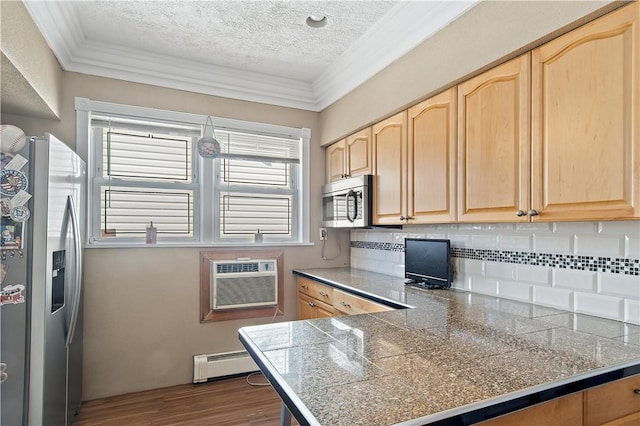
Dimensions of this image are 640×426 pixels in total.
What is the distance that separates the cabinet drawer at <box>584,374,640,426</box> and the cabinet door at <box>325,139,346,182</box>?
93.6 inches

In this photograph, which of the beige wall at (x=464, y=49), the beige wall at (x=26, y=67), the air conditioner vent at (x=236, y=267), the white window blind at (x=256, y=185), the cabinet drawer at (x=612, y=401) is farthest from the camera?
the white window blind at (x=256, y=185)

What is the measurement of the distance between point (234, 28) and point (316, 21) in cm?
57

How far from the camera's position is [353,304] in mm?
2373

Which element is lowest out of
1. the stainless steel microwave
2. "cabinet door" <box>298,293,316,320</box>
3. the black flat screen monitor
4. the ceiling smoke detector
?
"cabinet door" <box>298,293,316,320</box>

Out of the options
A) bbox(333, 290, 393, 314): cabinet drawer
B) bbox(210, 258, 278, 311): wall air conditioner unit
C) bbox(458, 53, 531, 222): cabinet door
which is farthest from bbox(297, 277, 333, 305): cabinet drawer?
bbox(458, 53, 531, 222): cabinet door

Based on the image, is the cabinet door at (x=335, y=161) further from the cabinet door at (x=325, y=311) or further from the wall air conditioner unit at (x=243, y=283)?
the cabinet door at (x=325, y=311)

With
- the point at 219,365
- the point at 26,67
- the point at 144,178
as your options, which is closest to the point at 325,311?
the point at 219,365

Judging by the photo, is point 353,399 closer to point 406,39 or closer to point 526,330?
point 526,330

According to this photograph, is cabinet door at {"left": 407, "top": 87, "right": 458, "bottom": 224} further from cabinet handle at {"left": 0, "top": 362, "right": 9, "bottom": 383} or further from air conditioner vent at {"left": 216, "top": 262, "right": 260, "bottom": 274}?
cabinet handle at {"left": 0, "top": 362, "right": 9, "bottom": 383}

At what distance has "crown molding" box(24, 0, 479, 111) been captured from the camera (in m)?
2.07

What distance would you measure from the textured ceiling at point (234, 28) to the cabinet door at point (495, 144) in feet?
2.76

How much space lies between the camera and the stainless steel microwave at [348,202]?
275 cm

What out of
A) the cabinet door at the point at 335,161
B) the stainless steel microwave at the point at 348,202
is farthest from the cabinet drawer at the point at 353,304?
the cabinet door at the point at 335,161

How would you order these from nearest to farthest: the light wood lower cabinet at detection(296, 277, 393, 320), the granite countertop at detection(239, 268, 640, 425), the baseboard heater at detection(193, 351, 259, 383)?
the granite countertop at detection(239, 268, 640, 425) → the light wood lower cabinet at detection(296, 277, 393, 320) → the baseboard heater at detection(193, 351, 259, 383)
